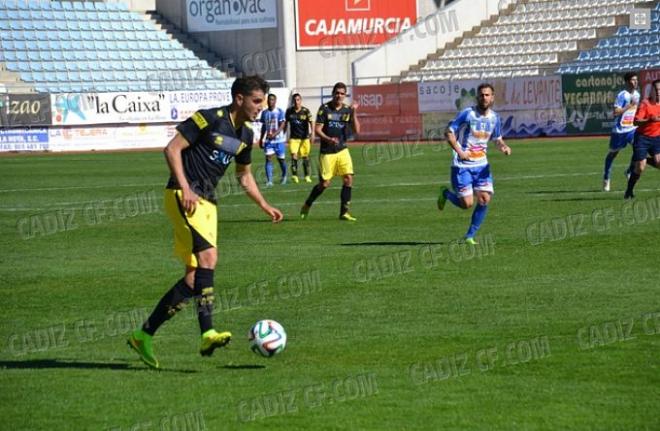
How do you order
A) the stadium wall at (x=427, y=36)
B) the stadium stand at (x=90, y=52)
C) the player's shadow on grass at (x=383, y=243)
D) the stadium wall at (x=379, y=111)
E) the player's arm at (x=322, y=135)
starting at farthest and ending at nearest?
the stadium wall at (x=427, y=36)
the stadium stand at (x=90, y=52)
the stadium wall at (x=379, y=111)
the player's arm at (x=322, y=135)
the player's shadow on grass at (x=383, y=243)

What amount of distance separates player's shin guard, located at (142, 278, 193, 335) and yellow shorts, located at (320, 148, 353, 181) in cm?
1221

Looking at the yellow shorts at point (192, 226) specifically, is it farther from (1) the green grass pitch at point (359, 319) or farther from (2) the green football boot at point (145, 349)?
(1) the green grass pitch at point (359, 319)

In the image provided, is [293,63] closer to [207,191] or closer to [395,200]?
[395,200]

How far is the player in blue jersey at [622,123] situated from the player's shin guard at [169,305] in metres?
16.3

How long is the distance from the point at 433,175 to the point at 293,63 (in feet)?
98.0

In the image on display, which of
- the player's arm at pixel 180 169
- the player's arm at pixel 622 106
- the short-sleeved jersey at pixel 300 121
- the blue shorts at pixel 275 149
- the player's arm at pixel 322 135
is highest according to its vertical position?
the player's arm at pixel 180 169

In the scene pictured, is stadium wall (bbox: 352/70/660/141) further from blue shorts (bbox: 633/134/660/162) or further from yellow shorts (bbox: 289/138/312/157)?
blue shorts (bbox: 633/134/660/162)

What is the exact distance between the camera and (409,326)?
11227 millimetres

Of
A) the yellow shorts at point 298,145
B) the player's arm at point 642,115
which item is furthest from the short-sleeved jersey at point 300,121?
the player's arm at point 642,115

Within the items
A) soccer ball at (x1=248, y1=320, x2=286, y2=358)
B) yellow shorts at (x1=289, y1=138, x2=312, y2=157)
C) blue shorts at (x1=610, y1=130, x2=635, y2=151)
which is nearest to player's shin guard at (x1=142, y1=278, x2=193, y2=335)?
soccer ball at (x1=248, y1=320, x2=286, y2=358)

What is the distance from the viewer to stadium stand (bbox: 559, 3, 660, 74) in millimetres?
50531

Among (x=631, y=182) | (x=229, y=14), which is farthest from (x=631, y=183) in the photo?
(x=229, y=14)

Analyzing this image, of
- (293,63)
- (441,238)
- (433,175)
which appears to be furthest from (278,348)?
(293,63)

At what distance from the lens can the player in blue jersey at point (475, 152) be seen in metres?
17.0
